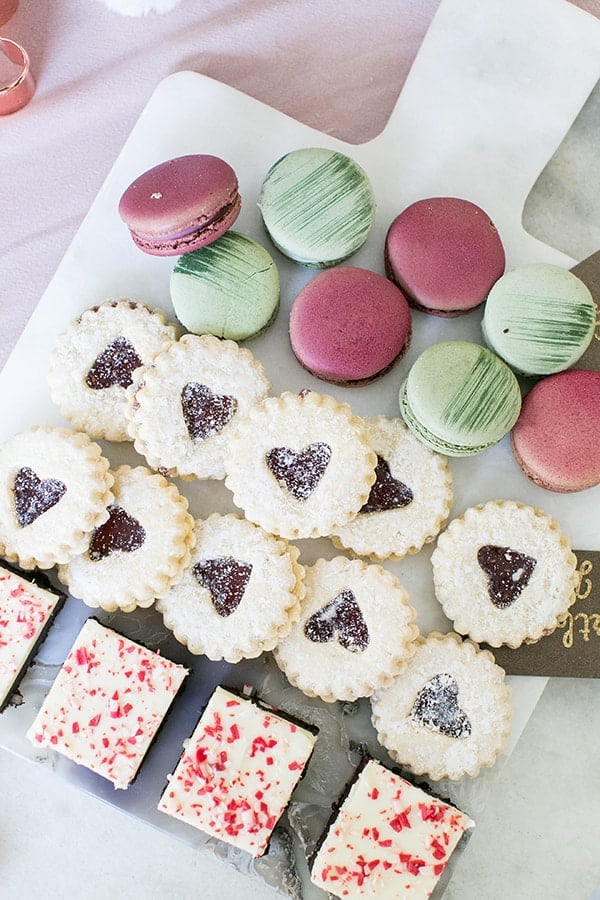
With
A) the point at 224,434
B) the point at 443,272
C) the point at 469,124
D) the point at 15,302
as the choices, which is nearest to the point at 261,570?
the point at 224,434

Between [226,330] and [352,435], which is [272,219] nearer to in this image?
[226,330]

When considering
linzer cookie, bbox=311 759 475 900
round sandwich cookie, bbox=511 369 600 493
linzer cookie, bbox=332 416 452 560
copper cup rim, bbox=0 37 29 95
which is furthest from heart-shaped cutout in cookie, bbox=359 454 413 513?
copper cup rim, bbox=0 37 29 95

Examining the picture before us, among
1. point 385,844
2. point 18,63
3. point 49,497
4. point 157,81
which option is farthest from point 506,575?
point 18,63

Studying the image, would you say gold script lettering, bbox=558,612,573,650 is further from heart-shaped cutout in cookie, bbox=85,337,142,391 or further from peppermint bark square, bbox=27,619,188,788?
heart-shaped cutout in cookie, bbox=85,337,142,391

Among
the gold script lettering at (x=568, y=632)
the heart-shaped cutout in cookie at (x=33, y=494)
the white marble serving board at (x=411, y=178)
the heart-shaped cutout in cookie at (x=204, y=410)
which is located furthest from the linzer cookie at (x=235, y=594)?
the gold script lettering at (x=568, y=632)

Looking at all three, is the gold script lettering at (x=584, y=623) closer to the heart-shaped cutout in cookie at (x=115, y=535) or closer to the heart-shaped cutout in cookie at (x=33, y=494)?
the heart-shaped cutout in cookie at (x=115, y=535)

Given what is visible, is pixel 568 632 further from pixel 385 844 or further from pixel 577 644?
pixel 385 844
